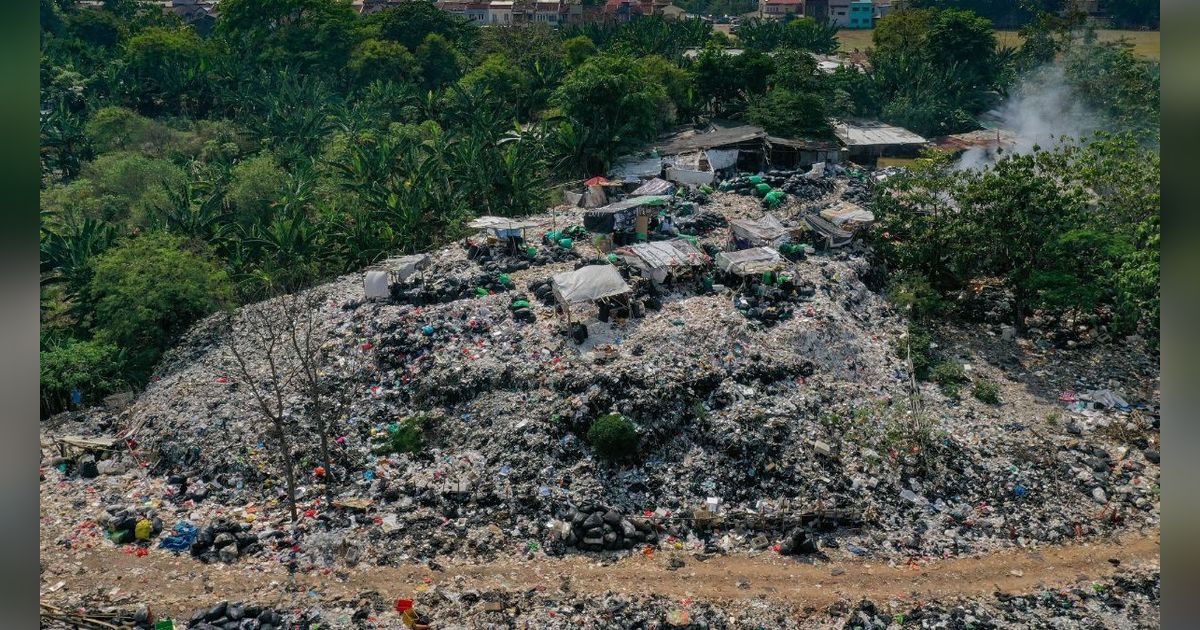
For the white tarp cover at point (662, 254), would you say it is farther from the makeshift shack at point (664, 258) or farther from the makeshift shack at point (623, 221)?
the makeshift shack at point (623, 221)

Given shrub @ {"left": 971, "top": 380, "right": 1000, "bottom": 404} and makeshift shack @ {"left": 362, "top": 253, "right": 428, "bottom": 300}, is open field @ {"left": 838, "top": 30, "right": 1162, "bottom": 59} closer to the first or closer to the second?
shrub @ {"left": 971, "top": 380, "right": 1000, "bottom": 404}

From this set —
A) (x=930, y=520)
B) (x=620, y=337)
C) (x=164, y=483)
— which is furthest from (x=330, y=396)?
(x=930, y=520)

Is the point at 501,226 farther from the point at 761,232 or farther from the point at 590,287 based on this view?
the point at 761,232

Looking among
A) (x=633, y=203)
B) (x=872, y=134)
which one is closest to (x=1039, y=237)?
(x=633, y=203)

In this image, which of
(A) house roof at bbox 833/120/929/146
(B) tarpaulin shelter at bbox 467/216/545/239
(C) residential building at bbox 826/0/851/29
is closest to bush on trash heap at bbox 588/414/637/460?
(B) tarpaulin shelter at bbox 467/216/545/239

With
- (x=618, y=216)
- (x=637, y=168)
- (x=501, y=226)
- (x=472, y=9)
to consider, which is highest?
(x=472, y=9)

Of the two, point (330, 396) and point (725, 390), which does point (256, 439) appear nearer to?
point (330, 396)

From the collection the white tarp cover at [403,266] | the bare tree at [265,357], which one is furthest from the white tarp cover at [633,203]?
the bare tree at [265,357]
